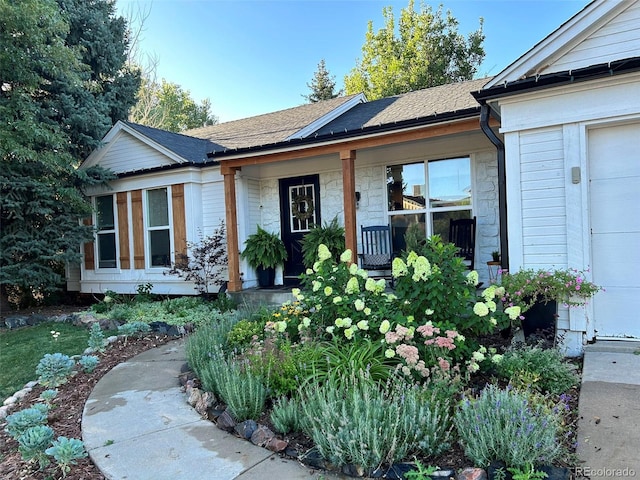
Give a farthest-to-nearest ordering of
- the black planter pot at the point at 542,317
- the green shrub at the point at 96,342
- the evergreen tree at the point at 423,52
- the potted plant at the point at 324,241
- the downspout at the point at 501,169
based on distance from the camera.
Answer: the evergreen tree at the point at 423,52, the potted plant at the point at 324,241, the green shrub at the point at 96,342, the downspout at the point at 501,169, the black planter pot at the point at 542,317

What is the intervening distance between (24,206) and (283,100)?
811 inches

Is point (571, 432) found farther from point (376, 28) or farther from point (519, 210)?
point (376, 28)

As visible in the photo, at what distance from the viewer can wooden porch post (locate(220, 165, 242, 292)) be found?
7062 mm

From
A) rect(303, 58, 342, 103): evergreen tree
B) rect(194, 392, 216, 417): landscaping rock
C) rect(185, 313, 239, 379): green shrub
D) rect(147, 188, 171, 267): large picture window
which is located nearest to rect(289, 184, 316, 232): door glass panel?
rect(147, 188, 171, 267): large picture window

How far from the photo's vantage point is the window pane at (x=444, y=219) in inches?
252

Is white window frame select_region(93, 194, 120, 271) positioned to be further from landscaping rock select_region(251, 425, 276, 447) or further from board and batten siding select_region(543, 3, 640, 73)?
board and batten siding select_region(543, 3, 640, 73)

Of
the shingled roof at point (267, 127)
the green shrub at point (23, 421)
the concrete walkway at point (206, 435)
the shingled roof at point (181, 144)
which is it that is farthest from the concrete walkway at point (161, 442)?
the shingled roof at point (181, 144)

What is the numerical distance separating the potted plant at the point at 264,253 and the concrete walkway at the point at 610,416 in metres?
4.92

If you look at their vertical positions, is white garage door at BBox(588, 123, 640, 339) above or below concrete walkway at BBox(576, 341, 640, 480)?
above

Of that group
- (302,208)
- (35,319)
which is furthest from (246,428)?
(35,319)

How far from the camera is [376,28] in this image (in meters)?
22.5

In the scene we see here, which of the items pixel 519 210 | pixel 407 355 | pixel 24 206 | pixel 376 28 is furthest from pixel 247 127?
pixel 376 28

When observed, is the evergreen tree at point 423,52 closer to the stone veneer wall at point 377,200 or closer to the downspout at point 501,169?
the stone veneer wall at point 377,200

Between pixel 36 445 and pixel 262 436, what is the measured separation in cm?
130
